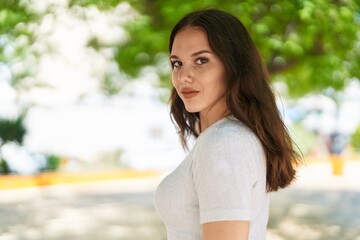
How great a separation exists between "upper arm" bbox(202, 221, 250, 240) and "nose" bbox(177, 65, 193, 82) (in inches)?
8.2

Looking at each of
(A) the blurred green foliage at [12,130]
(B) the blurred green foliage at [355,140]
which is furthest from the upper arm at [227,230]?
(B) the blurred green foliage at [355,140]

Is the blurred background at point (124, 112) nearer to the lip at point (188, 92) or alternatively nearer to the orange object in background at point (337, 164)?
the orange object in background at point (337, 164)

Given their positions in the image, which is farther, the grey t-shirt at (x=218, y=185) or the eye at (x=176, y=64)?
the eye at (x=176, y=64)

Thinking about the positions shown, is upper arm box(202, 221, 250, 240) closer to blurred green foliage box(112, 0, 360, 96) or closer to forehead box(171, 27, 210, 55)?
Result: forehead box(171, 27, 210, 55)

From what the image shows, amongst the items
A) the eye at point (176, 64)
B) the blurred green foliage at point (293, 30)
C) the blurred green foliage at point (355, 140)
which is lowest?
the eye at point (176, 64)

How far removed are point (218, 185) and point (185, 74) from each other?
18 cm

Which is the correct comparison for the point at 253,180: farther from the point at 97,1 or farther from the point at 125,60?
the point at 125,60

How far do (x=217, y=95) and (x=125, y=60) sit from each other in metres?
3.54

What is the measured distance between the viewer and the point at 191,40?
0.79 m

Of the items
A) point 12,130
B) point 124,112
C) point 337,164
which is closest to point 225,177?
point 12,130

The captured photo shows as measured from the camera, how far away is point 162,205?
2.52 ft

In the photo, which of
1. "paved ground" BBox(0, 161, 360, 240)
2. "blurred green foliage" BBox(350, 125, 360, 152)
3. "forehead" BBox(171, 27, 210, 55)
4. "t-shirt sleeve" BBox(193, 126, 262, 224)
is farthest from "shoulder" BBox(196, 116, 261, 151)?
"blurred green foliage" BBox(350, 125, 360, 152)

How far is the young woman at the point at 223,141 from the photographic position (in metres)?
0.69

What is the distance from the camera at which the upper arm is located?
0.68 m
